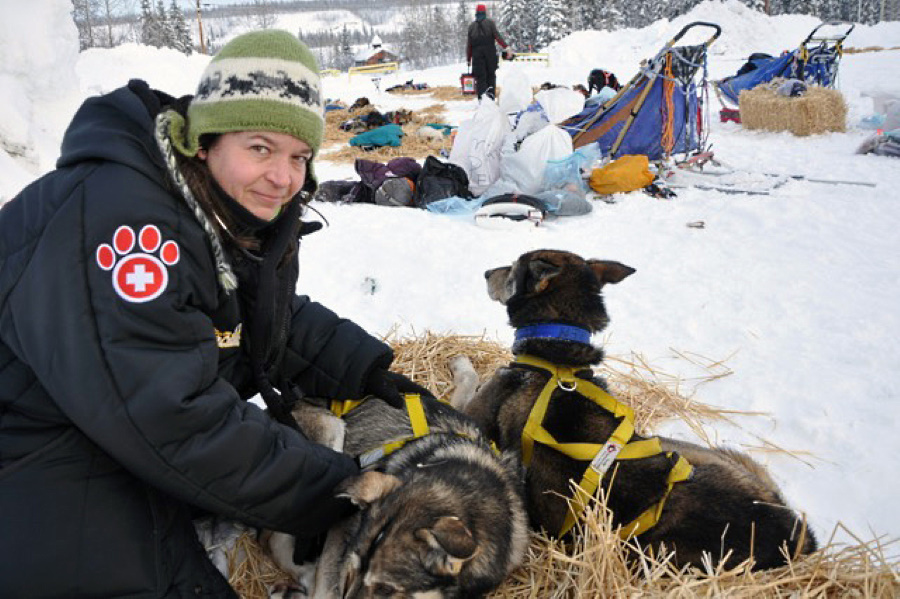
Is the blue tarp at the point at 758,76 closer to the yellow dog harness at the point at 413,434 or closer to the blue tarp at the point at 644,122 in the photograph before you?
the blue tarp at the point at 644,122

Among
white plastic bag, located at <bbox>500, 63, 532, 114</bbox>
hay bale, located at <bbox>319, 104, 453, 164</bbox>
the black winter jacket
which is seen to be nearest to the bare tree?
hay bale, located at <bbox>319, 104, 453, 164</bbox>

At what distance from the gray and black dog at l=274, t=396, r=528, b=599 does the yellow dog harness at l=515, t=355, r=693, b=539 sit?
0.17m

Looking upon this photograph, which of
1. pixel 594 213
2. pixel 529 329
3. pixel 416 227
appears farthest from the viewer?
pixel 594 213

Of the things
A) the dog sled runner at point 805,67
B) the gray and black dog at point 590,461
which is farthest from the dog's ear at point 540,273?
the dog sled runner at point 805,67

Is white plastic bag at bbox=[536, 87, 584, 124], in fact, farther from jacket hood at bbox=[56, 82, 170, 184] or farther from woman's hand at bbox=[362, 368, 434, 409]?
jacket hood at bbox=[56, 82, 170, 184]

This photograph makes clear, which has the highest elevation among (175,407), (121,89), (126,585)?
(121,89)

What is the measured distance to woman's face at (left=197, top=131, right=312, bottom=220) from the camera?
5.99 feet

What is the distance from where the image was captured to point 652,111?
9781 millimetres

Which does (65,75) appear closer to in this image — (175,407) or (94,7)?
(175,407)

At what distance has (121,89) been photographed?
6.15ft

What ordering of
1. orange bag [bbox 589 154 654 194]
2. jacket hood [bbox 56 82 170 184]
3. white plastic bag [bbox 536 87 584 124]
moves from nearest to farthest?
jacket hood [bbox 56 82 170 184]
orange bag [bbox 589 154 654 194]
white plastic bag [bbox 536 87 584 124]

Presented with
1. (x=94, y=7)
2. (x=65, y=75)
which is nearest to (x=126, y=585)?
(x=65, y=75)

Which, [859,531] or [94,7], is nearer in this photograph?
[859,531]

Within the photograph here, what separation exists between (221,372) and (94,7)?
4734 centimetres
